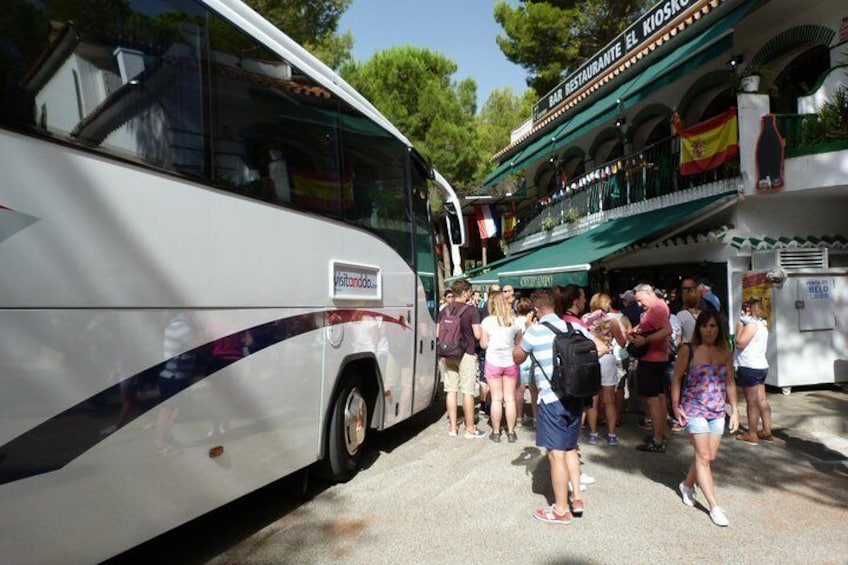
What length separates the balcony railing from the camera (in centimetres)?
1128

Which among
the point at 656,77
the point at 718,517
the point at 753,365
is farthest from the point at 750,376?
the point at 656,77

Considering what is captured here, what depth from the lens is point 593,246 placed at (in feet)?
38.4

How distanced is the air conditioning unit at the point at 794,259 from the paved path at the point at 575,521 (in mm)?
3840

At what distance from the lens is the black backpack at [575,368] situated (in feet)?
13.1

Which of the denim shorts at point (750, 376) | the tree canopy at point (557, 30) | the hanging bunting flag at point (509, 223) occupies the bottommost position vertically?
the denim shorts at point (750, 376)

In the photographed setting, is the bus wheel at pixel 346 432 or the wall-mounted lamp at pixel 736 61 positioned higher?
the wall-mounted lamp at pixel 736 61

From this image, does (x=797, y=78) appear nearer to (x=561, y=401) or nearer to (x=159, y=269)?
(x=561, y=401)

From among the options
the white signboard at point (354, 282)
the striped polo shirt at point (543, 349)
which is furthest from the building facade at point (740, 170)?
the striped polo shirt at point (543, 349)

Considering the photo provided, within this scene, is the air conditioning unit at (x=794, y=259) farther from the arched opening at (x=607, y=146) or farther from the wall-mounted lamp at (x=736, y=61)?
the arched opening at (x=607, y=146)

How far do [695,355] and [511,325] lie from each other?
2.48m

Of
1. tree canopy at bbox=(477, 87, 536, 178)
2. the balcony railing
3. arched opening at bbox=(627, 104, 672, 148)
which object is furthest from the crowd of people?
tree canopy at bbox=(477, 87, 536, 178)

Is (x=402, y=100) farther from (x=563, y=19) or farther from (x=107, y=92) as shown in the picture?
(x=107, y=92)

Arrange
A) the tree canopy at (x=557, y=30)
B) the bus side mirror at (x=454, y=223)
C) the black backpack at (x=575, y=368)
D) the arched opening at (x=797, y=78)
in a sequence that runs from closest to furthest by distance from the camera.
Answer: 1. the black backpack at (x=575, y=368)
2. the bus side mirror at (x=454, y=223)
3. the arched opening at (x=797, y=78)
4. the tree canopy at (x=557, y=30)

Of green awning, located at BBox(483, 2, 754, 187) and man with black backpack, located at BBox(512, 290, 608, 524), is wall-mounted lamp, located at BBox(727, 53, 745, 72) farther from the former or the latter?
man with black backpack, located at BBox(512, 290, 608, 524)
